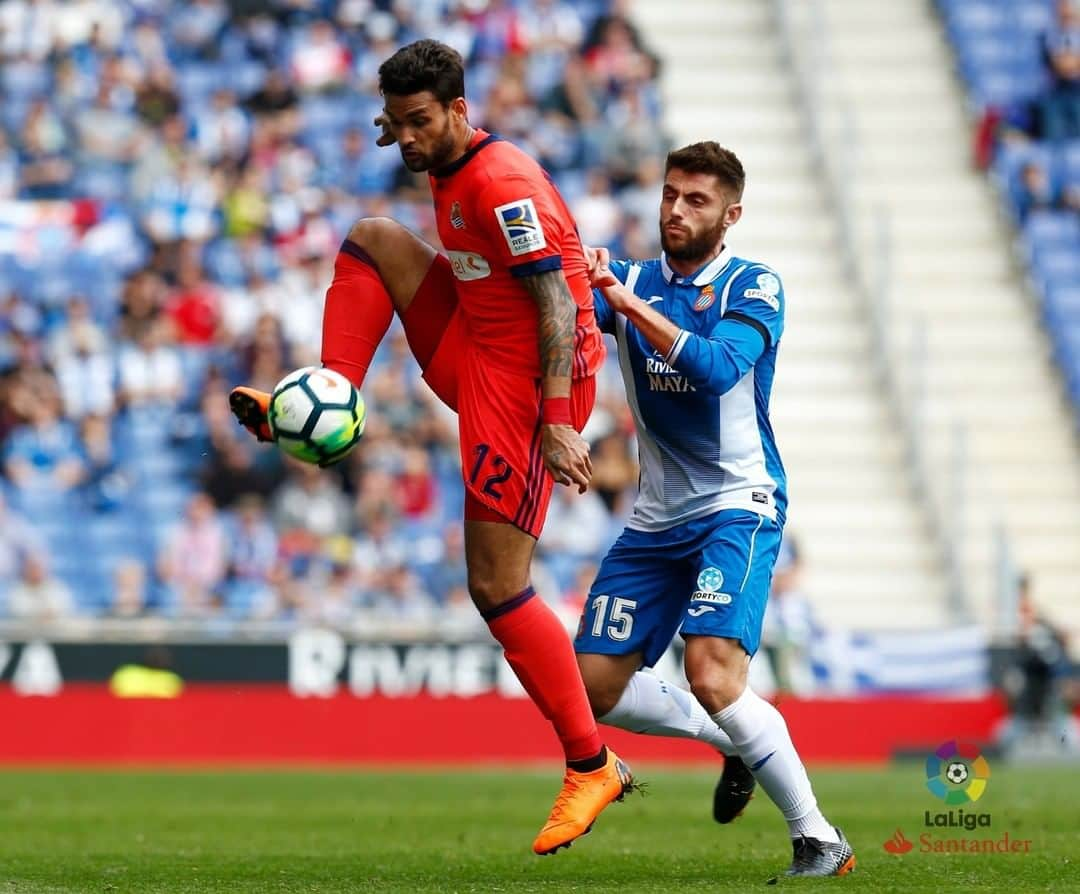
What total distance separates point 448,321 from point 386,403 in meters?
11.2

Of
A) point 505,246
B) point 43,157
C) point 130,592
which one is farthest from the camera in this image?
point 43,157

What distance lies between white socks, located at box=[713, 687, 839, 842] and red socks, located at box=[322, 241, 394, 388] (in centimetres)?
Result: 180

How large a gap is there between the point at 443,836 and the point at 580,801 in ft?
7.75

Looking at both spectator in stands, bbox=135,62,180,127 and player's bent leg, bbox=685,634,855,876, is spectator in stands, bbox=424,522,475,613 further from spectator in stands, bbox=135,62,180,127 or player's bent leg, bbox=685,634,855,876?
player's bent leg, bbox=685,634,855,876

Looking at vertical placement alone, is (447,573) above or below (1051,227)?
below

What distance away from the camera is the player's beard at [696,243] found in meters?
7.48

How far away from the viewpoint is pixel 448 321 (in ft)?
24.8

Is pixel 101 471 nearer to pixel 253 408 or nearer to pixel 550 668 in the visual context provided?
pixel 253 408

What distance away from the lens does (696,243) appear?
24.6 ft

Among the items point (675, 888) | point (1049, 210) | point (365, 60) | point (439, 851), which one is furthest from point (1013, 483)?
point (675, 888)

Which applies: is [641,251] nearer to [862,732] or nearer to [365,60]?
[365,60]

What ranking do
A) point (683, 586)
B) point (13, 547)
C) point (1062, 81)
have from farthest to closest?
1. point (1062, 81)
2. point (13, 547)
3. point (683, 586)

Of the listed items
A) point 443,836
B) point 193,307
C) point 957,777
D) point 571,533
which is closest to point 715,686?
point 443,836

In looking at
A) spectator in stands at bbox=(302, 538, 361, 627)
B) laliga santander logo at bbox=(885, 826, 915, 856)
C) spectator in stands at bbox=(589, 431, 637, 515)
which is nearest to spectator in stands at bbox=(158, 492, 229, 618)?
spectator in stands at bbox=(302, 538, 361, 627)
